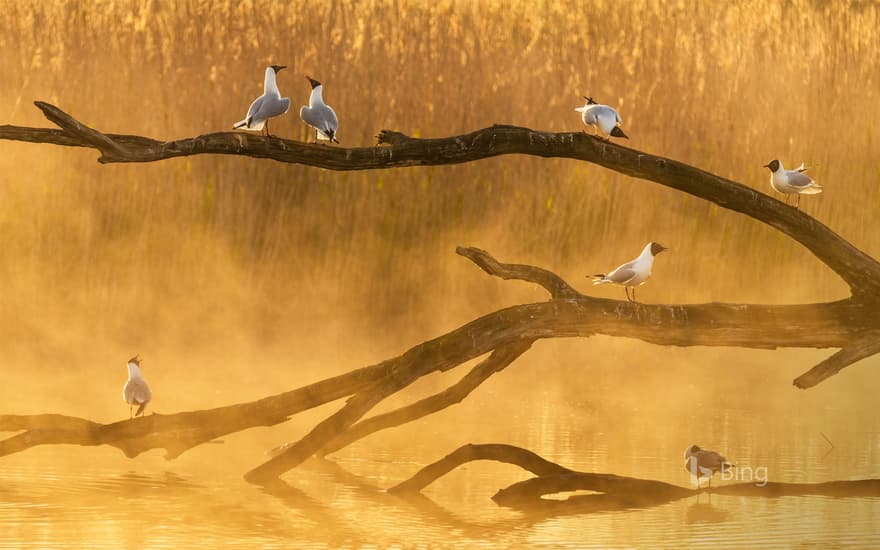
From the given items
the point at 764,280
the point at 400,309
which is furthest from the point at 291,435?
the point at 764,280

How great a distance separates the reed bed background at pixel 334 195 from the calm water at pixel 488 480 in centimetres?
127

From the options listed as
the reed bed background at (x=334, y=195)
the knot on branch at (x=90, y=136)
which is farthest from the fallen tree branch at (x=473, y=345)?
the reed bed background at (x=334, y=195)

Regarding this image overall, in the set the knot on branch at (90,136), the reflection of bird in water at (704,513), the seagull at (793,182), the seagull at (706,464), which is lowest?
the reflection of bird in water at (704,513)

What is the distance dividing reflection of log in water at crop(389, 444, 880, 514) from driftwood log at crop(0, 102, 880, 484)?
567mm

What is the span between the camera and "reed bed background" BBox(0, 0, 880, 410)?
13.2 metres

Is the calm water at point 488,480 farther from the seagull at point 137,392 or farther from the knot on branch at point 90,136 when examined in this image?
the knot on branch at point 90,136

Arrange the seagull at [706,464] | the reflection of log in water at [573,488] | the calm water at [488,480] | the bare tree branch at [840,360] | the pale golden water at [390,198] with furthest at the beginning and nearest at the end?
the pale golden water at [390,198], the seagull at [706,464], the reflection of log in water at [573,488], the bare tree branch at [840,360], the calm water at [488,480]

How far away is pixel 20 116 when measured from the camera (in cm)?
1335

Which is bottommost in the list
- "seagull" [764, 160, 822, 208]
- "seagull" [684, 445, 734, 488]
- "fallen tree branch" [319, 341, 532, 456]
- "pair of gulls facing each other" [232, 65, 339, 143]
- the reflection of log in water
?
the reflection of log in water

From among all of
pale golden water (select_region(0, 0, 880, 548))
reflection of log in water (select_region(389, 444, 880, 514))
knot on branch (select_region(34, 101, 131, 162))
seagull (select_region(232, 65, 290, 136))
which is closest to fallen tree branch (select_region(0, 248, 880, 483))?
reflection of log in water (select_region(389, 444, 880, 514))

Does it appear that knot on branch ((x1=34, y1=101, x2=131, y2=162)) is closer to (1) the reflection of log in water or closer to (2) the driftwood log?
(2) the driftwood log

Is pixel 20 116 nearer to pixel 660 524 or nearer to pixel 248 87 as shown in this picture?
pixel 248 87

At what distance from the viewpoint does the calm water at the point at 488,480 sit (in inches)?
300

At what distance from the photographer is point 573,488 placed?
843cm
